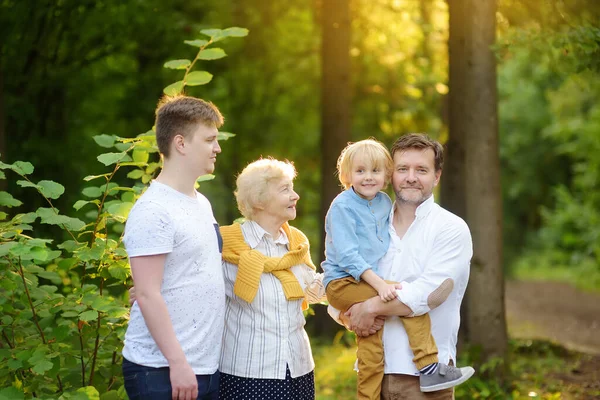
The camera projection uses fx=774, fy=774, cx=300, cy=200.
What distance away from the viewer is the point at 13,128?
9344 millimetres

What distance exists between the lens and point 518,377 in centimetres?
720

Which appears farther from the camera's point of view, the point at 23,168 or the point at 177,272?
the point at 23,168

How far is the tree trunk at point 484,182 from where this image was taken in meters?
6.62

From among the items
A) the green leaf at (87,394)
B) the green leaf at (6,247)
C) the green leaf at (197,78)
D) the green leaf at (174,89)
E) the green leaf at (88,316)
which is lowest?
the green leaf at (87,394)

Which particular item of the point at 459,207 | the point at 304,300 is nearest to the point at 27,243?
the point at 304,300

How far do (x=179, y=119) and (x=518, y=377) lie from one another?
5.14 m

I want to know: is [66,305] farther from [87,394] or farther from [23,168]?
[23,168]

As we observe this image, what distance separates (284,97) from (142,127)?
5.18m

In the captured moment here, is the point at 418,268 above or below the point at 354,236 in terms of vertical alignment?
below

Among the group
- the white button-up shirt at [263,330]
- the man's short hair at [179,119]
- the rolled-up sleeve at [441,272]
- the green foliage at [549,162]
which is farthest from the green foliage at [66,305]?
the green foliage at [549,162]

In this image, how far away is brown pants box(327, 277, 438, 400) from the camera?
3502 millimetres

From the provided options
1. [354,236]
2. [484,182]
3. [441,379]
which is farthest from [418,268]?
[484,182]

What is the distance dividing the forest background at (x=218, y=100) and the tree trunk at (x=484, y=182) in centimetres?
5

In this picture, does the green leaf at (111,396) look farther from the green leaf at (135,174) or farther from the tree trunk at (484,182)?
the tree trunk at (484,182)
